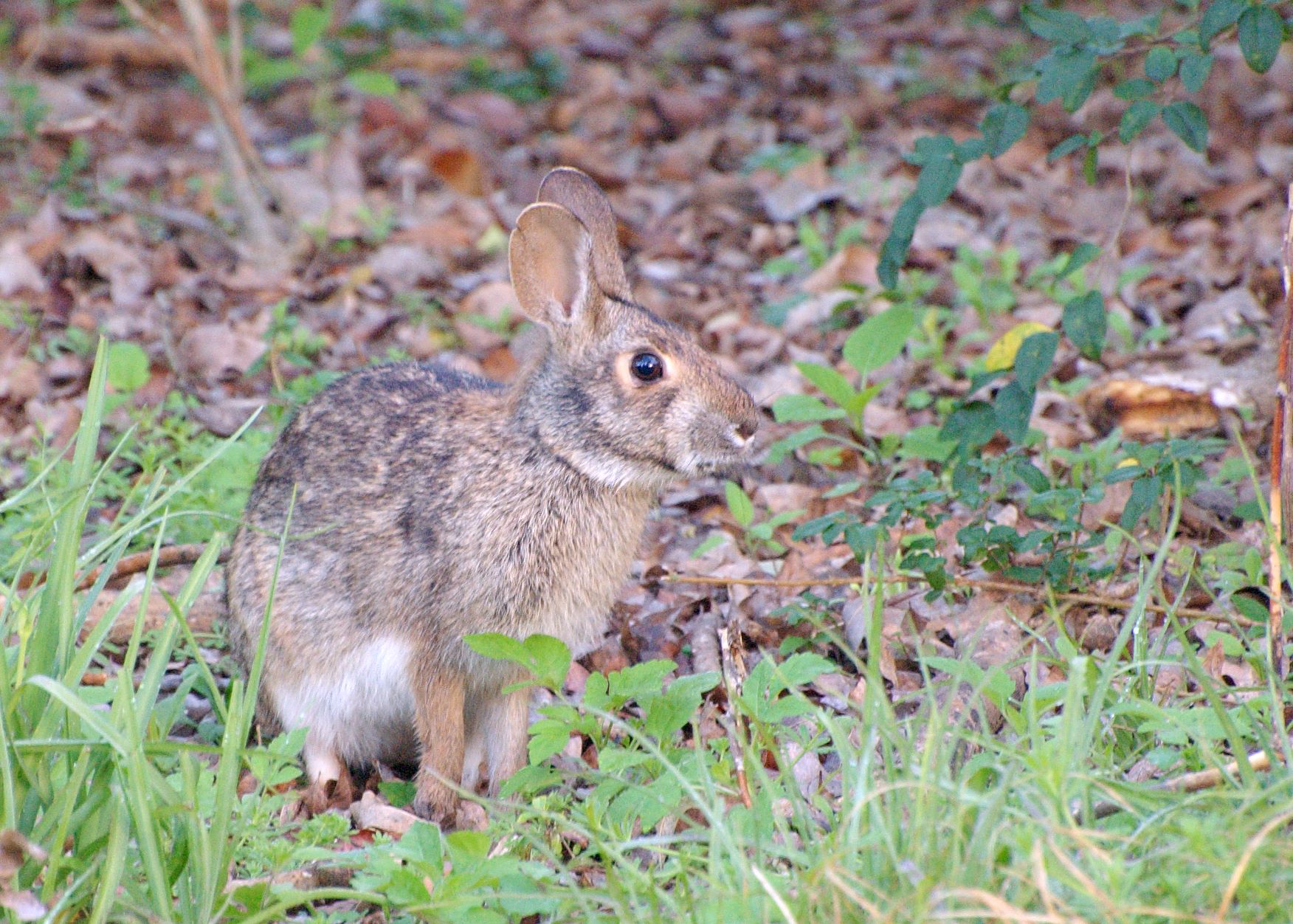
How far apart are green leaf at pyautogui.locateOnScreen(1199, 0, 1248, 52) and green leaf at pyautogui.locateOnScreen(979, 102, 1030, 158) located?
531 millimetres

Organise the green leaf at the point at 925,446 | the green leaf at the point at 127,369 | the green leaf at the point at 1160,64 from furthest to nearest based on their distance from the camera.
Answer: the green leaf at the point at 127,369, the green leaf at the point at 925,446, the green leaf at the point at 1160,64

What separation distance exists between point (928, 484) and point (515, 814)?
152 centimetres

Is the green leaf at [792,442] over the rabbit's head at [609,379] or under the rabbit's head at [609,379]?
under

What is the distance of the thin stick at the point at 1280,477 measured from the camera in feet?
10.6

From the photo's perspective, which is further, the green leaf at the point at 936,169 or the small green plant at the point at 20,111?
the small green plant at the point at 20,111

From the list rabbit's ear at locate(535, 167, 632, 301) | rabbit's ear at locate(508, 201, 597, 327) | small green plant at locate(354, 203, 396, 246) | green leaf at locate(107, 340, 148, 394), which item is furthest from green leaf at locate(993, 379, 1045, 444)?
small green plant at locate(354, 203, 396, 246)

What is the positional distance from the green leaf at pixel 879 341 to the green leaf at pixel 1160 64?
5.24 ft

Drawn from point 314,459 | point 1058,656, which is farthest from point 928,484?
point 314,459

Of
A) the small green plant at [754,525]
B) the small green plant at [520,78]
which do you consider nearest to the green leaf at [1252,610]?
the small green plant at [754,525]

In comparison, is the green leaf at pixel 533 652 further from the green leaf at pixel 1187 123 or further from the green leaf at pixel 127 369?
the green leaf at pixel 127 369

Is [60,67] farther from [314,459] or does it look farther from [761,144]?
[314,459]

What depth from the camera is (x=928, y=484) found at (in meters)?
4.17

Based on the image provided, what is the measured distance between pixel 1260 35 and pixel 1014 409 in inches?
48.0

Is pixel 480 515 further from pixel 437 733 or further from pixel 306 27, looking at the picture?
pixel 306 27
